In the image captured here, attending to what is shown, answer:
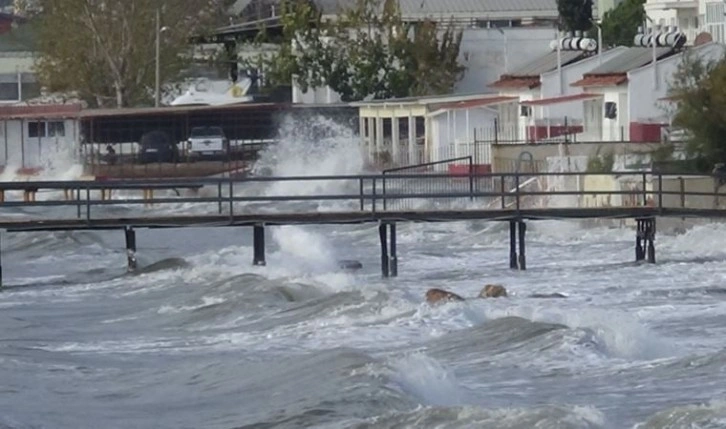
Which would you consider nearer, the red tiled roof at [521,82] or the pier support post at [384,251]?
the pier support post at [384,251]

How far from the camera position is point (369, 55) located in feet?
281

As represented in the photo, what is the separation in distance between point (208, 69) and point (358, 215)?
62845mm

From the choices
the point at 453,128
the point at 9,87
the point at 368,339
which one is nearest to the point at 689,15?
the point at 453,128

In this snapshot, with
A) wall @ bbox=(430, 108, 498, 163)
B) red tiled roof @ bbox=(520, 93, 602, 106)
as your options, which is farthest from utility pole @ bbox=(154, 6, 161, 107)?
red tiled roof @ bbox=(520, 93, 602, 106)

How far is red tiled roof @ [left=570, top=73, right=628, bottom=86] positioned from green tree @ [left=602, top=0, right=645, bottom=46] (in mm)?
25973

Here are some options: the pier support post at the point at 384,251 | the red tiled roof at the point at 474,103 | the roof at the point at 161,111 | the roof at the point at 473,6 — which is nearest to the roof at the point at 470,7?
the roof at the point at 473,6

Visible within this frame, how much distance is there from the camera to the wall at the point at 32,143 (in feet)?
251

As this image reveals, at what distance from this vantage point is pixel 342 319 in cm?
3080

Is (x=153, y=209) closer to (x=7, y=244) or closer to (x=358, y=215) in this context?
(x=7, y=244)

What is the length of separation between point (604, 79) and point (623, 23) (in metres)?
30.2

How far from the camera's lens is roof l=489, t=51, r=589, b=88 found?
68062 millimetres

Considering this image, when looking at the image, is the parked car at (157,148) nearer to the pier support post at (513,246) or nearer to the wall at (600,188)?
the wall at (600,188)

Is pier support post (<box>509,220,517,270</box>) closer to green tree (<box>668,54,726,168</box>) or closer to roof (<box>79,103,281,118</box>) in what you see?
green tree (<box>668,54,726,168</box>)

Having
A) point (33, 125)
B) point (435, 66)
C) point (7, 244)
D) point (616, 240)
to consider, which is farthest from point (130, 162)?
point (616, 240)
